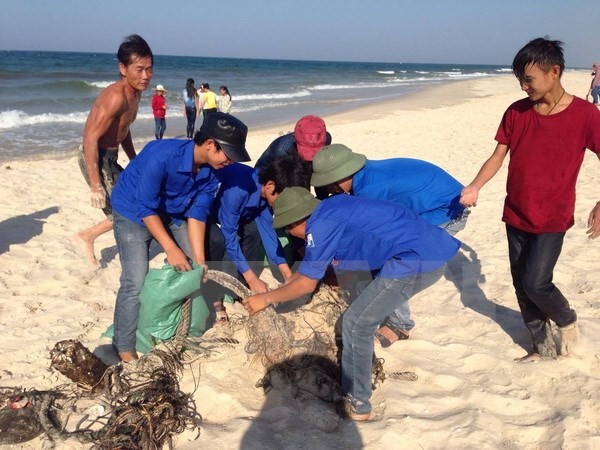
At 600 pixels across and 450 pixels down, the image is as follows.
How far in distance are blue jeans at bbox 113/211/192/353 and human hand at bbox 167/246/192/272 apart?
0.18 meters

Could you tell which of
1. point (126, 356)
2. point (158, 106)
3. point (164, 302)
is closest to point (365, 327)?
point (164, 302)

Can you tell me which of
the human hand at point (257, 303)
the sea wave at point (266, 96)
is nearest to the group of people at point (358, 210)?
the human hand at point (257, 303)

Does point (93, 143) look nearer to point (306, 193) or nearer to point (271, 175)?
point (271, 175)

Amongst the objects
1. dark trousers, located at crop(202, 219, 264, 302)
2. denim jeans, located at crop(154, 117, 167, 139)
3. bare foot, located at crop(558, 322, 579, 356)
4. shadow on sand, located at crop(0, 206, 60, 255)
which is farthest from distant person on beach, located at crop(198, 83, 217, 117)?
bare foot, located at crop(558, 322, 579, 356)

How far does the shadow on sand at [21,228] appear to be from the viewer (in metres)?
4.88

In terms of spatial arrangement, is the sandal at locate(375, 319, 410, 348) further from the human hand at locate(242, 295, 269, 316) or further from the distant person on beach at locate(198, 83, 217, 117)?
the distant person on beach at locate(198, 83, 217, 117)

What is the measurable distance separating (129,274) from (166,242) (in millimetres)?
308

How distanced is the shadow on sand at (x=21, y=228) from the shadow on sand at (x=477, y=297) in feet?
13.0

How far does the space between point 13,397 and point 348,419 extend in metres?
1.68

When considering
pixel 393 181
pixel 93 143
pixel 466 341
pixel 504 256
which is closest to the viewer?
pixel 393 181

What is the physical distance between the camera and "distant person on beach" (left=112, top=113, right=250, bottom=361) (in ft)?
8.98

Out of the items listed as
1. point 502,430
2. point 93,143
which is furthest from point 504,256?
point 93,143

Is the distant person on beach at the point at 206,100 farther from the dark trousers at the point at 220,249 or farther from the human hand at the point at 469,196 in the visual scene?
the human hand at the point at 469,196

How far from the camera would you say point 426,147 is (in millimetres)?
9578
